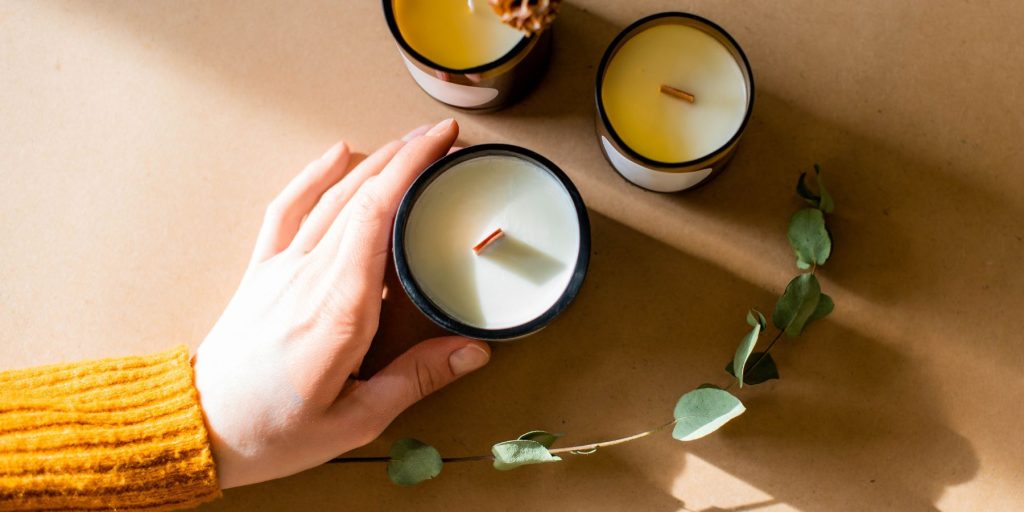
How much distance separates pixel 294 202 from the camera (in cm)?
79

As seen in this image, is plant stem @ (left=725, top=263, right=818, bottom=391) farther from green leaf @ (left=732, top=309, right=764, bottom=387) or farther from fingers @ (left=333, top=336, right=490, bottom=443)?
fingers @ (left=333, top=336, right=490, bottom=443)

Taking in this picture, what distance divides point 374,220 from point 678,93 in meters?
0.29

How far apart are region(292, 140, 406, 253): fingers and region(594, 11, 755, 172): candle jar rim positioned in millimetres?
197

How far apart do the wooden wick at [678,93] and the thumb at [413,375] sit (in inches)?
11.0

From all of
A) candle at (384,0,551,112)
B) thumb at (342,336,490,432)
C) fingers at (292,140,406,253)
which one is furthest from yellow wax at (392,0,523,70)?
thumb at (342,336,490,432)

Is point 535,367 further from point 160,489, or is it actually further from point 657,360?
point 160,489

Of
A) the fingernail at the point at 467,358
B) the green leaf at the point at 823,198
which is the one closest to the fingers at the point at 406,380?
the fingernail at the point at 467,358

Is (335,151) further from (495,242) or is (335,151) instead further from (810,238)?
(810,238)

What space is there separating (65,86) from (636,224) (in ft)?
1.93

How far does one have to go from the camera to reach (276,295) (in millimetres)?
737

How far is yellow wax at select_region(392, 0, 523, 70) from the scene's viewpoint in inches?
27.9

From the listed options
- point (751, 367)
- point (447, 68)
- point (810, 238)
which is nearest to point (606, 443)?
point (751, 367)

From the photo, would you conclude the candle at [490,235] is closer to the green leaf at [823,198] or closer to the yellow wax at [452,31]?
the yellow wax at [452,31]

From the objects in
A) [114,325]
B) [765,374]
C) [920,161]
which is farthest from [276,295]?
[920,161]
